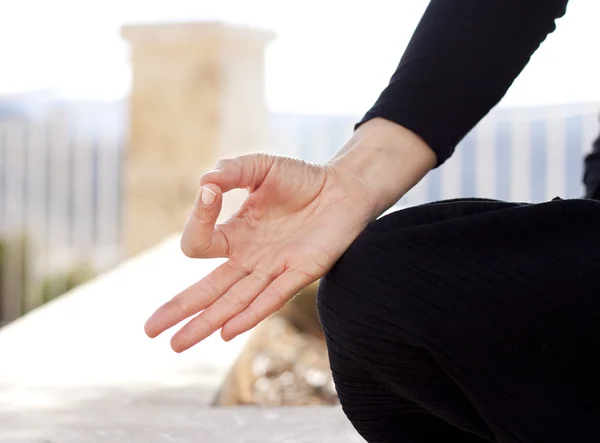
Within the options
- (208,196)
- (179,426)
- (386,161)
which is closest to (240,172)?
(208,196)

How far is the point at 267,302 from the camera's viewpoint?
29.0 inches

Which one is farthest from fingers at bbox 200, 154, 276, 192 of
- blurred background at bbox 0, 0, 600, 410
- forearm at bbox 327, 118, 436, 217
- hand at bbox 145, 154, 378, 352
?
blurred background at bbox 0, 0, 600, 410

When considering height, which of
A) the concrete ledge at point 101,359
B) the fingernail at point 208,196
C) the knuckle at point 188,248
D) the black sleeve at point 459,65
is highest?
the black sleeve at point 459,65

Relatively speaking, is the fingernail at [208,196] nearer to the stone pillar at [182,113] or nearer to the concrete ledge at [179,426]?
the concrete ledge at [179,426]

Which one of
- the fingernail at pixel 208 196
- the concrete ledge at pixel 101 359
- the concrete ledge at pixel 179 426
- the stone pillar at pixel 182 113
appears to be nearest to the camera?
the fingernail at pixel 208 196

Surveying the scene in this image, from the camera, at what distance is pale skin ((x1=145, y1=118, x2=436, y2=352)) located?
73cm

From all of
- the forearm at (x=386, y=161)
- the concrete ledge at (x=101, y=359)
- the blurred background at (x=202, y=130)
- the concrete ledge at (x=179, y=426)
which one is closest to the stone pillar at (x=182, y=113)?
the blurred background at (x=202, y=130)

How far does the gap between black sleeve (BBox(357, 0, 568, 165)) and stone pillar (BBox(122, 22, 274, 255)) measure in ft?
8.69

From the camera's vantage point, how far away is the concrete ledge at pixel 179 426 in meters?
1.06

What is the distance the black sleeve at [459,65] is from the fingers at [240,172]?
16 cm

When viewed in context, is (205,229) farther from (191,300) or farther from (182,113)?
(182,113)

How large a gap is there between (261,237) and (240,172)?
0.28 feet

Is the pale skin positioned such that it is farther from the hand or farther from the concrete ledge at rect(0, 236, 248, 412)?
the concrete ledge at rect(0, 236, 248, 412)

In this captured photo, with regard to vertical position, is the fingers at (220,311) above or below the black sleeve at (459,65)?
below
